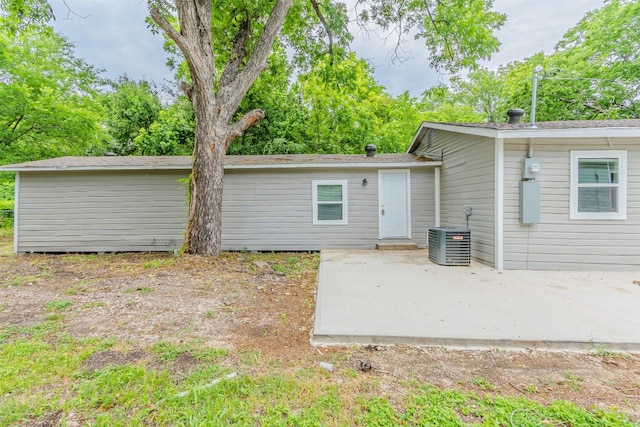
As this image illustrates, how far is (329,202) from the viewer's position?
302 inches

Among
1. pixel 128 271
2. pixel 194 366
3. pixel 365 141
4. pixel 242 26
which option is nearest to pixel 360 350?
pixel 194 366

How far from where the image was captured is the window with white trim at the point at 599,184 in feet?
16.1

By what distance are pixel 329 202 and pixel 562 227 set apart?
4910 millimetres

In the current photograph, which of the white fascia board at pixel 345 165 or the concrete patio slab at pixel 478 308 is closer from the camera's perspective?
the concrete patio slab at pixel 478 308

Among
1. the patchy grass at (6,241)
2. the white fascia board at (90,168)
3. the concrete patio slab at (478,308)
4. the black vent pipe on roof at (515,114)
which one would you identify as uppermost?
the black vent pipe on roof at (515,114)

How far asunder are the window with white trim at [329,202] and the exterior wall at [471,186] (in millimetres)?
2597

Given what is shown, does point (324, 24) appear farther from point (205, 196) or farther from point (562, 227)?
point (562, 227)

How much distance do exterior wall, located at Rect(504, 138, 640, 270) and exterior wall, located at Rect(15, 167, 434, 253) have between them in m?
2.81

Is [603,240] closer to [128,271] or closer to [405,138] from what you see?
[128,271]

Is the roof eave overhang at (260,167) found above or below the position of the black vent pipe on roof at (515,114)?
below

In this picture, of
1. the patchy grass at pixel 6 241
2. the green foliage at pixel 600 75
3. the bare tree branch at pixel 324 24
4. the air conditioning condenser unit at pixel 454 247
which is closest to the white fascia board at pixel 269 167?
the patchy grass at pixel 6 241

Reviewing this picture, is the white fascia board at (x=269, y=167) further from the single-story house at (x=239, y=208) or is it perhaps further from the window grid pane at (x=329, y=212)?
the window grid pane at (x=329, y=212)

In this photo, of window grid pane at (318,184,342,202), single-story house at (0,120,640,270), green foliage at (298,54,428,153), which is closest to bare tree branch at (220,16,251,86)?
single-story house at (0,120,640,270)

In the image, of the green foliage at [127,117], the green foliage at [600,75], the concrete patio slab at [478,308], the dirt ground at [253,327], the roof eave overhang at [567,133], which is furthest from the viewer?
the green foliage at [127,117]
